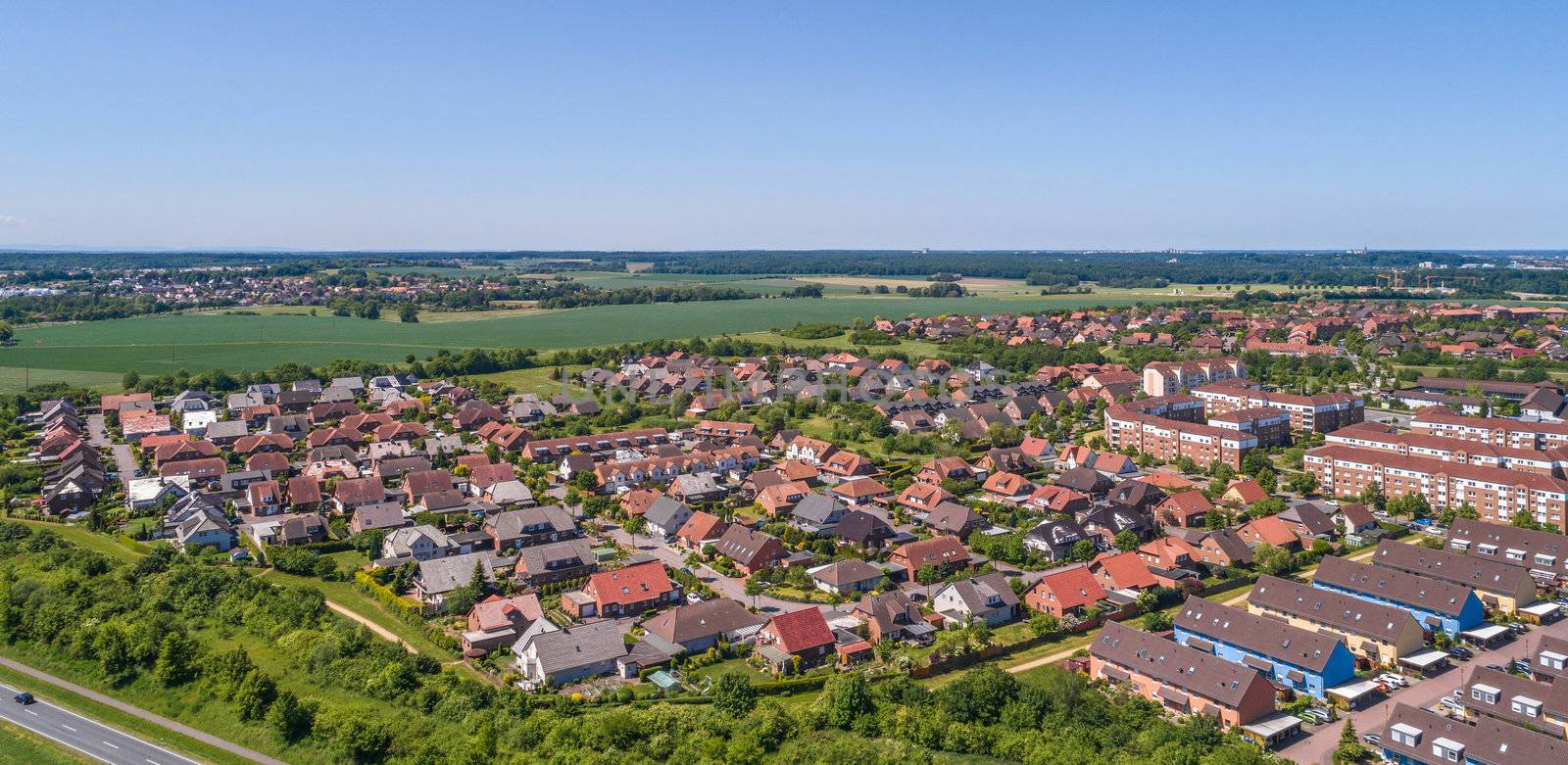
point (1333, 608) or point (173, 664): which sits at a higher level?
point (1333, 608)

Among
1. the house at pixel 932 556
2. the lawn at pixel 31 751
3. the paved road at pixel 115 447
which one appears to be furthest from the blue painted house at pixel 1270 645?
the paved road at pixel 115 447

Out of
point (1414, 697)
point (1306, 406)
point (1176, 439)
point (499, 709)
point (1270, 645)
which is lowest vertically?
point (1414, 697)

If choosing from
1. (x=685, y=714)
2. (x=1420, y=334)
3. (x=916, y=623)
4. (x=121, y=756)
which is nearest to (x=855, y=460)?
(x=916, y=623)

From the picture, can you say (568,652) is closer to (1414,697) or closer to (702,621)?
(702,621)

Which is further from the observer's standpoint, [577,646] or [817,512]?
[817,512]

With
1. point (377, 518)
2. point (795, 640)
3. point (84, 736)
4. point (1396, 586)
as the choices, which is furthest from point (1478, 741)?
point (377, 518)

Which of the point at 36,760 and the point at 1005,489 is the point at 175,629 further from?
the point at 1005,489

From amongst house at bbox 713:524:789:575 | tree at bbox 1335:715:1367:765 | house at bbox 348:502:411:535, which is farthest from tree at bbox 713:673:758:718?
house at bbox 348:502:411:535

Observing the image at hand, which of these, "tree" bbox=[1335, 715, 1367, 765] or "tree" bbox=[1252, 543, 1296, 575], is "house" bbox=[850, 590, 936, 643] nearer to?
"tree" bbox=[1335, 715, 1367, 765]
